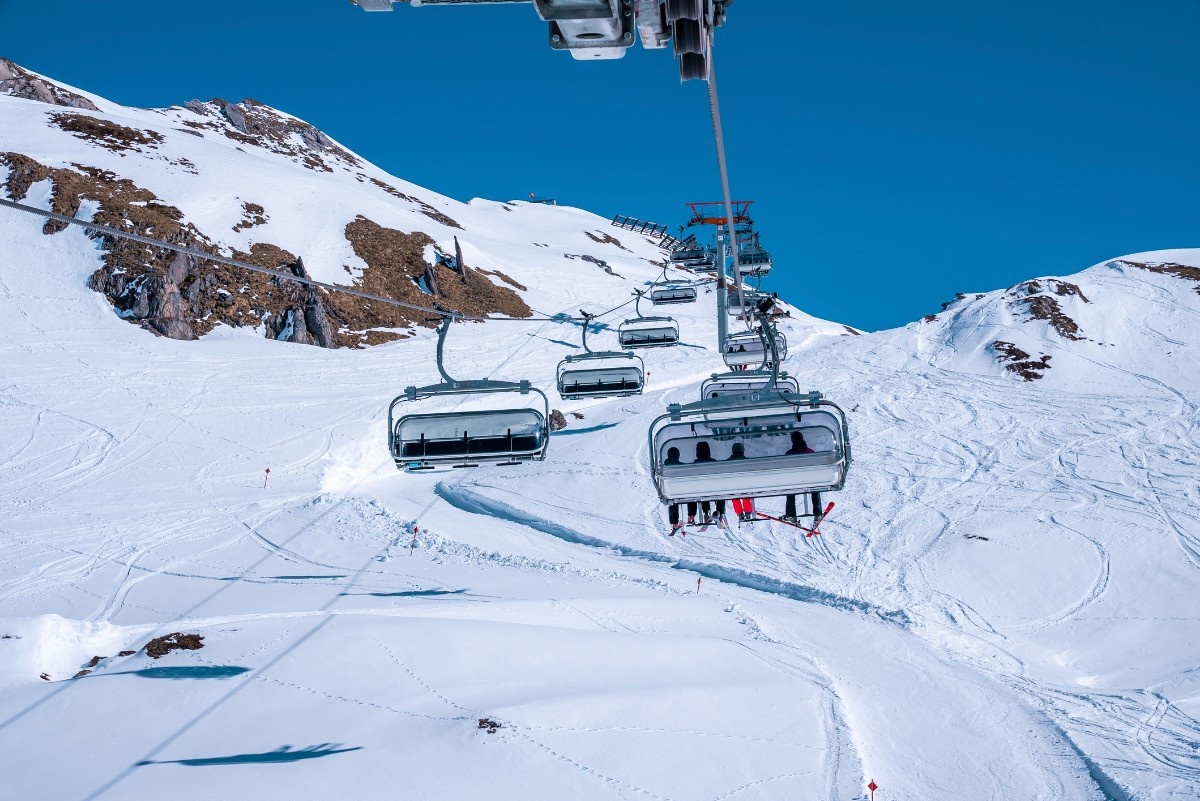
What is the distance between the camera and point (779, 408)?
6902 millimetres

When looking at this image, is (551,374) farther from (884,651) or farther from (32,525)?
(884,651)

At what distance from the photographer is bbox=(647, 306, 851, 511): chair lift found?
6.30m

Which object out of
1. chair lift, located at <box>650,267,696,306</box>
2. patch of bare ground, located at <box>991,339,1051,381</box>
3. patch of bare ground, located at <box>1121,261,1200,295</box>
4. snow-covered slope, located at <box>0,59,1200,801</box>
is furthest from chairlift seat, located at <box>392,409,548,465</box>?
patch of bare ground, located at <box>1121,261,1200,295</box>

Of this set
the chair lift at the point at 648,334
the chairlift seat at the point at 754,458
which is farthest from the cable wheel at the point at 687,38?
the chair lift at the point at 648,334

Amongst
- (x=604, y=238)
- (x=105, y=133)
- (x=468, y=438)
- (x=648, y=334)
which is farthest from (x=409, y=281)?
(x=468, y=438)

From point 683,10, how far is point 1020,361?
36.2m

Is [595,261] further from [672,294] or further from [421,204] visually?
[672,294]

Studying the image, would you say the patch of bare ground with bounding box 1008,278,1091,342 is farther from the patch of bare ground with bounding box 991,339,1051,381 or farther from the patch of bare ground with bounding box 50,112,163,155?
the patch of bare ground with bounding box 50,112,163,155

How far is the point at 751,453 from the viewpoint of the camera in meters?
6.59

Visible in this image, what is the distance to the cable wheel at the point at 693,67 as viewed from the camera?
120 inches

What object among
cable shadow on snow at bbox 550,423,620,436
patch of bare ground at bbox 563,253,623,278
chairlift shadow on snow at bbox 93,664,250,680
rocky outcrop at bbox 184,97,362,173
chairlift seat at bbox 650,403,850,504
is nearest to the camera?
chairlift seat at bbox 650,403,850,504

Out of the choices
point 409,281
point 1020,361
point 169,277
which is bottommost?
point 1020,361

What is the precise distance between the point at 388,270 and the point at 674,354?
2114 cm

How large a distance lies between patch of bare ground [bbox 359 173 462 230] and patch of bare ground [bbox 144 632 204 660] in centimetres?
5625
